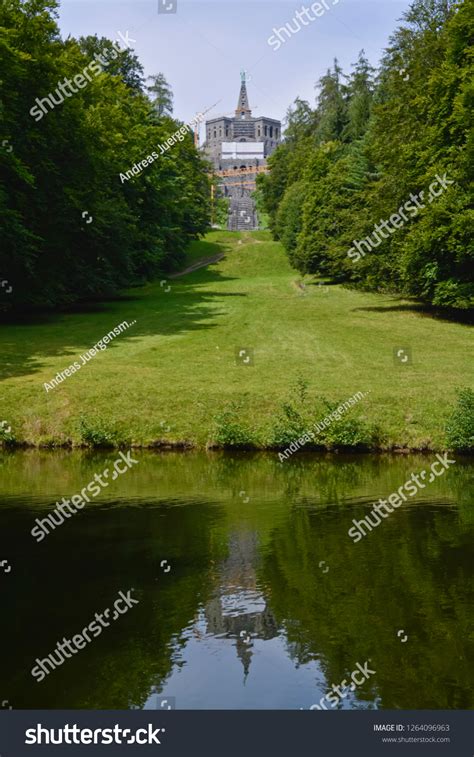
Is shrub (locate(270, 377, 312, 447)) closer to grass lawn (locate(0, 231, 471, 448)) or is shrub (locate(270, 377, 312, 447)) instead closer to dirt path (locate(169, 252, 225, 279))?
grass lawn (locate(0, 231, 471, 448))

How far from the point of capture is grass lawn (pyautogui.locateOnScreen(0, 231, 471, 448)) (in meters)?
26.0

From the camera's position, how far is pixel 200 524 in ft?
55.8

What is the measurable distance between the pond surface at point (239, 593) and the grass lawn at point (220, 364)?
496 centimetres

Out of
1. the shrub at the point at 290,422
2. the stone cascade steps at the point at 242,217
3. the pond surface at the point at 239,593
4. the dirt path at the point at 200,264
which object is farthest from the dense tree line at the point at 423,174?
the stone cascade steps at the point at 242,217

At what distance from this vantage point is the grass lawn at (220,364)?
25953 millimetres

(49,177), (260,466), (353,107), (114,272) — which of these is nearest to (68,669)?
(260,466)

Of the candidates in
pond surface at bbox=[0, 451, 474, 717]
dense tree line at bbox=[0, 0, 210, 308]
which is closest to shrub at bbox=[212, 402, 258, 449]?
pond surface at bbox=[0, 451, 474, 717]

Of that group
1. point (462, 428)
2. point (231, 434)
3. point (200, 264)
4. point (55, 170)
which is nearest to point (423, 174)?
point (55, 170)

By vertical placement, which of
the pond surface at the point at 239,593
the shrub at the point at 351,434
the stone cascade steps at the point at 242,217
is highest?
the stone cascade steps at the point at 242,217

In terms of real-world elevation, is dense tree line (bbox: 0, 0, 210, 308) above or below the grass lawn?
above

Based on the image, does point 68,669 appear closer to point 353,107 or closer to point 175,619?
point 175,619

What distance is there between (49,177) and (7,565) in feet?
109

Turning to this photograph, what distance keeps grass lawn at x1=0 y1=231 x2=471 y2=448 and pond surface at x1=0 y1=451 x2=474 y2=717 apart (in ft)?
16.3

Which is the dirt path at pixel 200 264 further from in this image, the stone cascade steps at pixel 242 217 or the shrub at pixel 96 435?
the stone cascade steps at pixel 242 217
